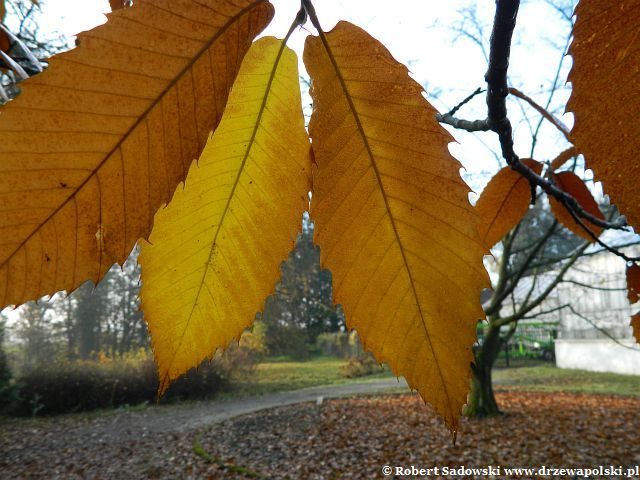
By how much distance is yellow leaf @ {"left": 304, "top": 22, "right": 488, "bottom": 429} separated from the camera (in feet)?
0.78

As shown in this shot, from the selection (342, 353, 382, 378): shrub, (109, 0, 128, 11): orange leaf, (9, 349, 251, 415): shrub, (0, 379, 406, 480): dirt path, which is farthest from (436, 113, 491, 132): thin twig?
(342, 353, 382, 378): shrub

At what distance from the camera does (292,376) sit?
515 inches

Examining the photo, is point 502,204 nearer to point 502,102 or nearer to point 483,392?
point 502,102

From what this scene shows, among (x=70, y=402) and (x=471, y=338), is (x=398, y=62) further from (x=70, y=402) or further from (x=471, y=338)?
(x=70, y=402)

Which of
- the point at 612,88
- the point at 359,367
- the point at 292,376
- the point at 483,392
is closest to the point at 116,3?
the point at 612,88

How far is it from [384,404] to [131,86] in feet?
29.4

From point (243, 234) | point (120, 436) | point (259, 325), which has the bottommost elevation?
point (120, 436)

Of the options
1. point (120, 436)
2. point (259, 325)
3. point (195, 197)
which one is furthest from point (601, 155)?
point (259, 325)

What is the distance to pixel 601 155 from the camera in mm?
207

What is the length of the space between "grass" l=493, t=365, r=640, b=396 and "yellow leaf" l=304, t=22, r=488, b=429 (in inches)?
420

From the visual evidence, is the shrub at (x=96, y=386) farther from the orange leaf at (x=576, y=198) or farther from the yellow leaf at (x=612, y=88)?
the yellow leaf at (x=612, y=88)

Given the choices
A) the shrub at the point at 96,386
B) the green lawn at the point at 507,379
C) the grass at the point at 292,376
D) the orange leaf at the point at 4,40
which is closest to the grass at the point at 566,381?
the green lawn at the point at 507,379

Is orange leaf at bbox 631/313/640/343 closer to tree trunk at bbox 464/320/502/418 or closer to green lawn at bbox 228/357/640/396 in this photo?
tree trunk at bbox 464/320/502/418

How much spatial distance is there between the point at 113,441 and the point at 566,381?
10.1m
